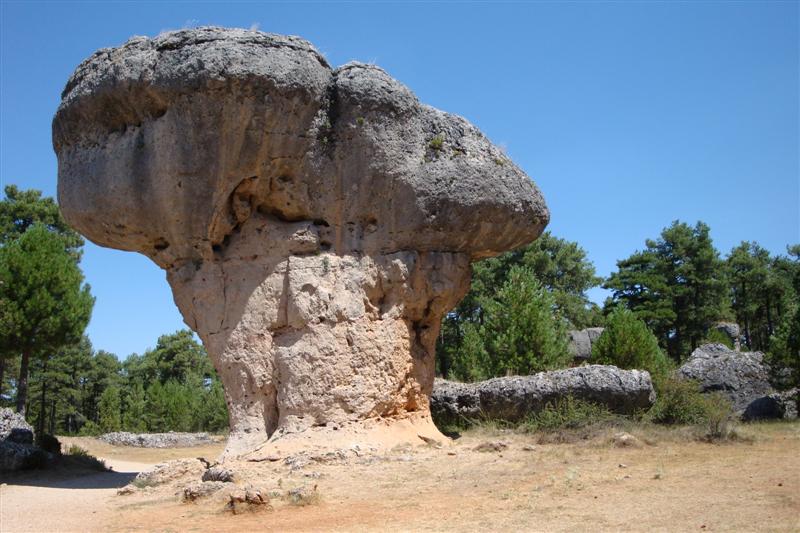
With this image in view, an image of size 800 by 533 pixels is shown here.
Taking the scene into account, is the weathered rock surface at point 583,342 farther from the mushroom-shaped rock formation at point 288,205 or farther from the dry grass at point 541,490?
the mushroom-shaped rock formation at point 288,205

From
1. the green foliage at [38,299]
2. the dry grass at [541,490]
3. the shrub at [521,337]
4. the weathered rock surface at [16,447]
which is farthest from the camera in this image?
the shrub at [521,337]

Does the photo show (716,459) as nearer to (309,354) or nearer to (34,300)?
(309,354)

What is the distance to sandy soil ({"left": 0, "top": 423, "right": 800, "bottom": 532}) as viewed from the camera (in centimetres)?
638

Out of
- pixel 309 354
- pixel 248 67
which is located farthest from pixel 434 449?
pixel 248 67

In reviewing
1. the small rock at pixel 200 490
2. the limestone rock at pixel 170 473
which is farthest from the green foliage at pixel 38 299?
the small rock at pixel 200 490

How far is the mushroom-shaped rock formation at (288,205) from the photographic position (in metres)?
10.3

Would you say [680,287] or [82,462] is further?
[680,287]

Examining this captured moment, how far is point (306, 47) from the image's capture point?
10477mm

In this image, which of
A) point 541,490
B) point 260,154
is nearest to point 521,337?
point 260,154

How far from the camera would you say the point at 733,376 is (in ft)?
56.8

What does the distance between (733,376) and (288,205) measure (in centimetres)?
1241

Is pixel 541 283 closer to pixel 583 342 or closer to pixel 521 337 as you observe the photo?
pixel 583 342

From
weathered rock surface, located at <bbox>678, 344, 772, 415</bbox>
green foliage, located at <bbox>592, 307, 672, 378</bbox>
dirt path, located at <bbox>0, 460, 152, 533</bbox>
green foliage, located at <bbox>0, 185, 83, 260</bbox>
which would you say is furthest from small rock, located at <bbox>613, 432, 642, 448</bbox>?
green foliage, located at <bbox>0, 185, 83, 260</bbox>

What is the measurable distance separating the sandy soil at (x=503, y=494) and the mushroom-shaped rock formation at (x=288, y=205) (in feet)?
5.11
